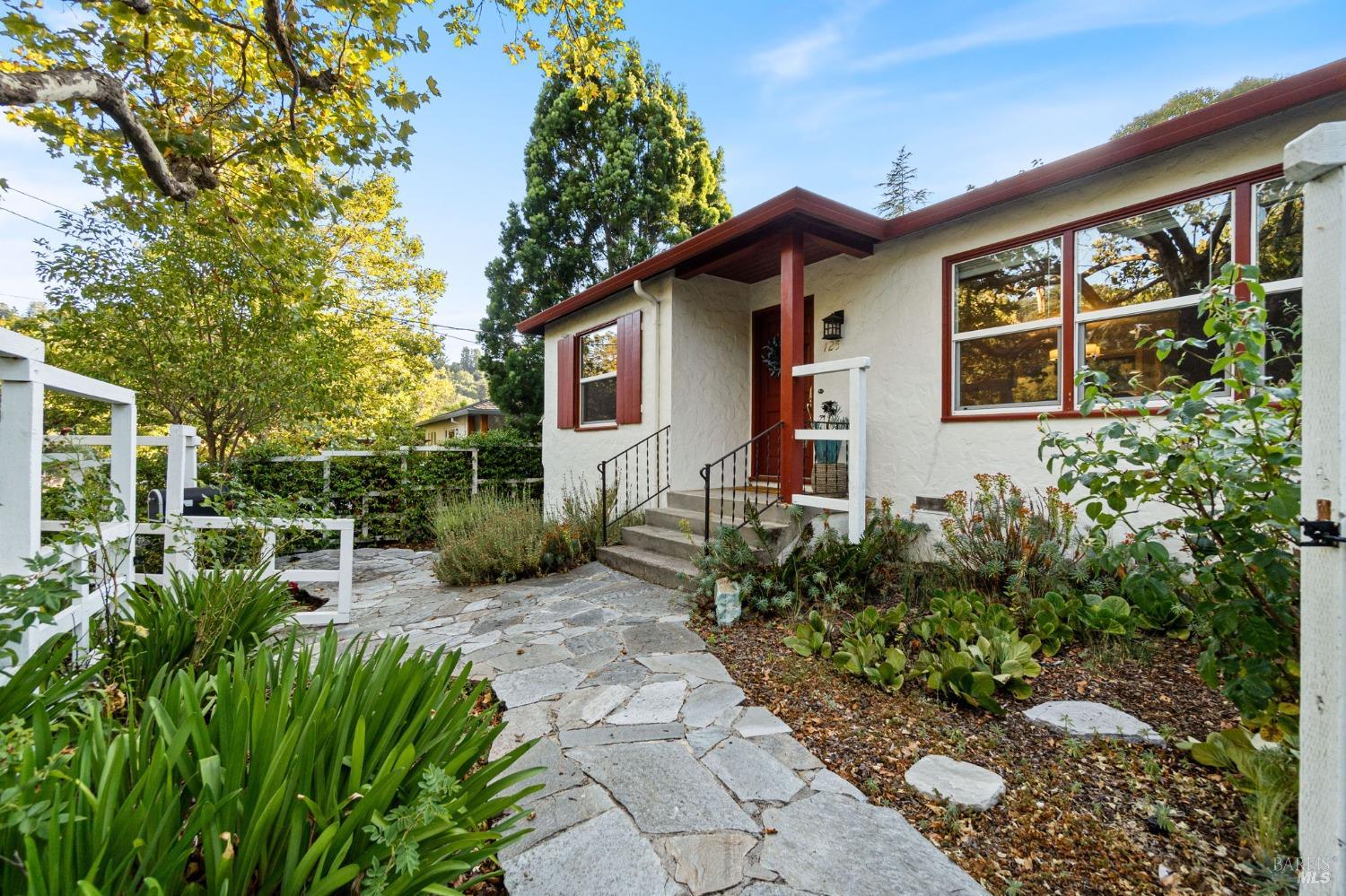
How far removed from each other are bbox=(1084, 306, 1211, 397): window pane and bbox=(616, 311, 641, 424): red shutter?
4.04m

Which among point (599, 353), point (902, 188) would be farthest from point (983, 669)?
point (902, 188)


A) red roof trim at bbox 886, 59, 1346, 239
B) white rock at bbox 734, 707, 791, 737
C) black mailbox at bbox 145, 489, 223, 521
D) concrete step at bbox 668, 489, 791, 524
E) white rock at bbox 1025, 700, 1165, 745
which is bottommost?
white rock at bbox 734, 707, 791, 737

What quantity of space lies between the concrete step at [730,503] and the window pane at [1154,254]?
8.61 ft

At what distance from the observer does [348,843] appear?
1.03m

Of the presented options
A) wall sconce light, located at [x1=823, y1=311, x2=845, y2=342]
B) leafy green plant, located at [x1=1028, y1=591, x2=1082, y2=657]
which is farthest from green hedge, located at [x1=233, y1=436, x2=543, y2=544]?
leafy green plant, located at [x1=1028, y1=591, x2=1082, y2=657]

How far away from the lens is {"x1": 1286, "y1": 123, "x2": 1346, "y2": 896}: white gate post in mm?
1148

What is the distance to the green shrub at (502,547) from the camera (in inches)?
194

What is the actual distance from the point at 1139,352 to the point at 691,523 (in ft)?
11.5

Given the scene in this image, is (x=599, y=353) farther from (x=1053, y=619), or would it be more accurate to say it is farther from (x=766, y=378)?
(x=1053, y=619)

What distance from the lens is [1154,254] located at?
353 centimetres

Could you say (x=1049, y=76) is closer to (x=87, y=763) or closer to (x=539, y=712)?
(x=539, y=712)

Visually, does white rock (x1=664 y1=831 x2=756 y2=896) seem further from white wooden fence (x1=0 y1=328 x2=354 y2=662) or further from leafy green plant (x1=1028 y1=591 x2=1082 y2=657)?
leafy green plant (x1=1028 y1=591 x2=1082 y2=657)

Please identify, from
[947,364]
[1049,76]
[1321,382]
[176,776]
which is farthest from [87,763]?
[1049,76]

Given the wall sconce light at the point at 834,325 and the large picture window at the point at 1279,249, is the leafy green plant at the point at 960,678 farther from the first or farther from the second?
the wall sconce light at the point at 834,325
